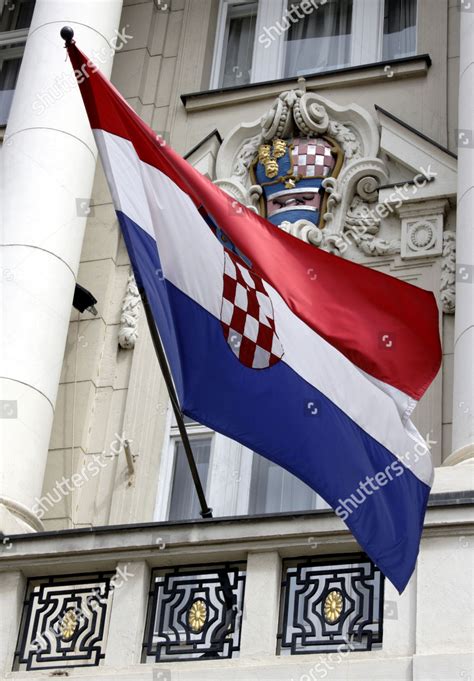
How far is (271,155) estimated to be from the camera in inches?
540

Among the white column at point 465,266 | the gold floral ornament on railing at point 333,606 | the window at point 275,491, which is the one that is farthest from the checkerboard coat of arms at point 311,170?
the gold floral ornament on railing at point 333,606

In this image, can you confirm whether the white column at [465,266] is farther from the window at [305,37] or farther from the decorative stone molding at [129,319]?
the decorative stone molding at [129,319]

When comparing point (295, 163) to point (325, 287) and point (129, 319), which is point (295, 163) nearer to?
point (129, 319)

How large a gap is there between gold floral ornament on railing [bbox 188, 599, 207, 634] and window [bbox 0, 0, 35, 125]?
7.57m

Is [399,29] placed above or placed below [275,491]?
above

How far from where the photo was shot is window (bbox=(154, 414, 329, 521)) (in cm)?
1212

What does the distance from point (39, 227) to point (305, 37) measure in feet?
13.5

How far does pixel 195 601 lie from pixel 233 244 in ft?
7.70

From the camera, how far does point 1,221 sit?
41.5ft

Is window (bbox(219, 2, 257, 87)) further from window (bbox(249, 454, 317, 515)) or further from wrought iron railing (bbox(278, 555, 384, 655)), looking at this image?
wrought iron railing (bbox(278, 555, 384, 655))

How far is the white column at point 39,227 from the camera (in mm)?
11570

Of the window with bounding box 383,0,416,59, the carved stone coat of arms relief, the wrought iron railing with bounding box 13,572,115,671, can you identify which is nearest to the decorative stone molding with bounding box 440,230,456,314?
the carved stone coat of arms relief

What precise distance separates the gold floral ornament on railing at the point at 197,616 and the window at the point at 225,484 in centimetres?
208

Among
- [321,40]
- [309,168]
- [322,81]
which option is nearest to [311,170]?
[309,168]
